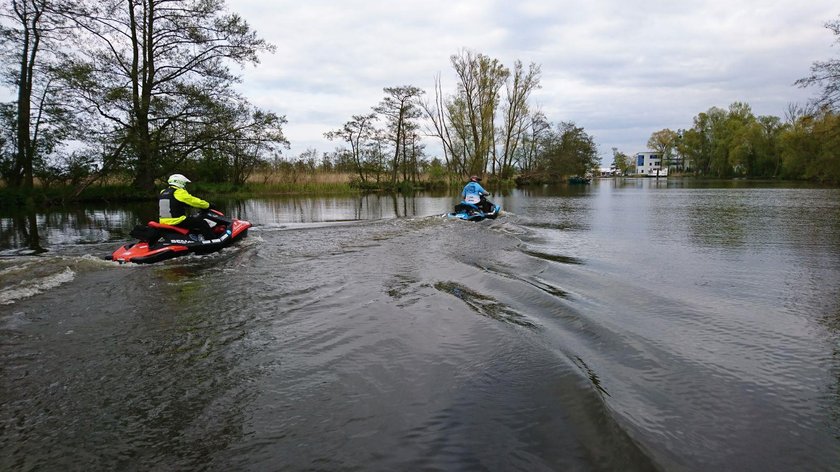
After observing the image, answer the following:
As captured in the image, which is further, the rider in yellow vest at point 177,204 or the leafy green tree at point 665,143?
the leafy green tree at point 665,143

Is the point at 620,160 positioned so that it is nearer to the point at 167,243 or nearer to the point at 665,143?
the point at 665,143

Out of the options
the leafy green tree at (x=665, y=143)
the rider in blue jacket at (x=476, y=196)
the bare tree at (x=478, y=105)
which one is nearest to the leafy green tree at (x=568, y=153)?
the bare tree at (x=478, y=105)

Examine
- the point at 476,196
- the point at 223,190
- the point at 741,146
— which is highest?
the point at 741,146

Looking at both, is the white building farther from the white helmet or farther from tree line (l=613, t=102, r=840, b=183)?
the white helmet

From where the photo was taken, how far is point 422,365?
3.65 m

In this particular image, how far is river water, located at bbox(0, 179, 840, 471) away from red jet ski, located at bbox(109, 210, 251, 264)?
529 millimetres

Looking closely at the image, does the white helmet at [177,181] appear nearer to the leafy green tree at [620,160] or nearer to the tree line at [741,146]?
the tree line at [741,146]

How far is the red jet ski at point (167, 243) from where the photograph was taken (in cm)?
776

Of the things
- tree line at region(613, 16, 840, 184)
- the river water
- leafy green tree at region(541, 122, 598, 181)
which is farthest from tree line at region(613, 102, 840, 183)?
the river water

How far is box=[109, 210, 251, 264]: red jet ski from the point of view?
7.76m

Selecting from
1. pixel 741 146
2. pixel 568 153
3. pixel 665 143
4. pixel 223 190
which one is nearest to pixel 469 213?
pixel 223 190

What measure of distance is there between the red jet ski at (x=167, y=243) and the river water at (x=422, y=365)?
53cm

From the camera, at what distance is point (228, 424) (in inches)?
110

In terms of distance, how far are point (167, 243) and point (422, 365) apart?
668 cm
